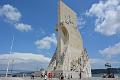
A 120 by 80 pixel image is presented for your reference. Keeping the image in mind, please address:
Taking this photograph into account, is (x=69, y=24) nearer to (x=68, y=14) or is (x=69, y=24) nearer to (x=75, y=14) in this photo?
(x=68, y=14)

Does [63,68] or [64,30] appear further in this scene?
[64,30]

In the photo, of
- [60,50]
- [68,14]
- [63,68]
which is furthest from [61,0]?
[63,68]

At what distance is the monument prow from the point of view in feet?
112

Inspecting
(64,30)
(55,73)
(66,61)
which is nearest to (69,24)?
(64,30)

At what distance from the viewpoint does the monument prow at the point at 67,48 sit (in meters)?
34.1

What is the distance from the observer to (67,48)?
35312 mm

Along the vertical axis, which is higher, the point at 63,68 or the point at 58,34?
the point at 58,34

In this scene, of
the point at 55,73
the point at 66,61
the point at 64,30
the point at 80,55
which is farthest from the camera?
the point at 80,55

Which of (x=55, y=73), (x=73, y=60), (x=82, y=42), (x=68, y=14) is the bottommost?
(x=55, y=73)

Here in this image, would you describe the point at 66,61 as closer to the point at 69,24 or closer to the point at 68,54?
the point at 68,54

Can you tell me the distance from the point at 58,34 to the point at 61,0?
6.08m

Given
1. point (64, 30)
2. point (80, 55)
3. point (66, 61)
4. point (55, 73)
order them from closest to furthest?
point (55, 73), point (66, 61), point (64, 30), point (80, 55)

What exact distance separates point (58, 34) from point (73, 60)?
519 centimetres

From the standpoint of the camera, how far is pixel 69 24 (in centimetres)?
3803
